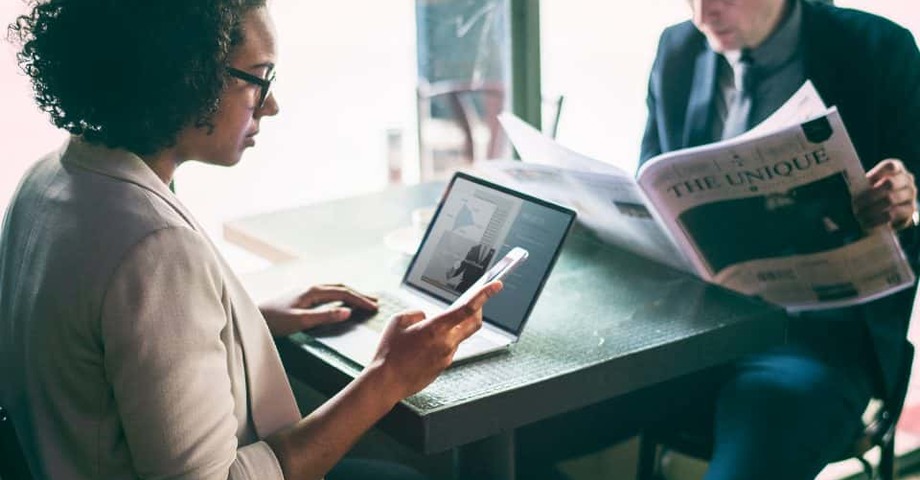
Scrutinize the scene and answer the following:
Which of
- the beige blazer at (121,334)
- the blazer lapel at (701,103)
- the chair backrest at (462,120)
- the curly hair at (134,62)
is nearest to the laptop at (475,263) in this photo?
the beige blazer at (121,334)

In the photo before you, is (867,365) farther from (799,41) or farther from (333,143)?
(333,143)

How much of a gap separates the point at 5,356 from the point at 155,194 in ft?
0.82

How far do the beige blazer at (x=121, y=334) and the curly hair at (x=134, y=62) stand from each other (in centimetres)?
4

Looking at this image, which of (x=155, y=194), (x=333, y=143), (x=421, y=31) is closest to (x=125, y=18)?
(x=155, y=194)

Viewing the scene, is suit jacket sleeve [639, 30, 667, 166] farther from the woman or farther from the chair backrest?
the chair backrest

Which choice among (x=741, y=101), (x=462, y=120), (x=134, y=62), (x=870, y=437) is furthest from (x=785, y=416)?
(x=462, y=120)

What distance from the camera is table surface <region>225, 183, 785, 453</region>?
45.8 inches

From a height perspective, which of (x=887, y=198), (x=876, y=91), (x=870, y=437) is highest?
(x=876, y=91)

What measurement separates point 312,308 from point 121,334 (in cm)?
48

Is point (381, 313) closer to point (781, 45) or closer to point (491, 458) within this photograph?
point (491, 458)

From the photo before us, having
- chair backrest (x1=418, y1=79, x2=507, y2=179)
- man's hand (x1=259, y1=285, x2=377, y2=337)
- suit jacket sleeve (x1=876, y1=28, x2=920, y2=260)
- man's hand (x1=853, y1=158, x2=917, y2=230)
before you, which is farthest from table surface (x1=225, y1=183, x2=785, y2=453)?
chair backrest (x1=418, y1=79, x2=507, y2=179)

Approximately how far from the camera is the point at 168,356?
0.98 meters

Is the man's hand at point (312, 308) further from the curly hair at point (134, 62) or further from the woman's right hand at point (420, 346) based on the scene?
the curly hair at point (134, 62)

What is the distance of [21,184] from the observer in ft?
3.84
